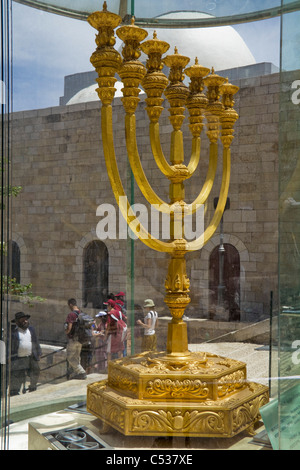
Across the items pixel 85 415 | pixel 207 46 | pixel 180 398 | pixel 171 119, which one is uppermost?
pixel 207 46

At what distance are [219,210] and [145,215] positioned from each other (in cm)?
30

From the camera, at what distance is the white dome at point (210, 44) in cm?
144

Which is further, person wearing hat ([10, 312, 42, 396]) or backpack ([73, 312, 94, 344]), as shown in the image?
backpack ([73, 312, 94, 344])

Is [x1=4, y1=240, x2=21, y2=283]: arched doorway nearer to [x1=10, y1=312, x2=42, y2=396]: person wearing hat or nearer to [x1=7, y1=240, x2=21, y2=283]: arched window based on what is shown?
[x1=7, y1=240, x2=21, y2=283]: arched window

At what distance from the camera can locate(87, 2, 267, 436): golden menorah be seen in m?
1.22

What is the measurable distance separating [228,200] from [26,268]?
0.59 meters

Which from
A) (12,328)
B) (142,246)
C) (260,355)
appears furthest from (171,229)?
(12,328)

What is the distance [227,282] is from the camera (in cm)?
142

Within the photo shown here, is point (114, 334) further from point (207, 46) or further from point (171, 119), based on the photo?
point (207, 46)

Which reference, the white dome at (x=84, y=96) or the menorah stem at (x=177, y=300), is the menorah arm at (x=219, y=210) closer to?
the menorah stem at (x=177, y=300)

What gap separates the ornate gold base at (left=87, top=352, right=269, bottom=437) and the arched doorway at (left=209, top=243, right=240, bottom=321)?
0.49ft

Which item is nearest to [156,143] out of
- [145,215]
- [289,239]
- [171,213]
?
[171,213]

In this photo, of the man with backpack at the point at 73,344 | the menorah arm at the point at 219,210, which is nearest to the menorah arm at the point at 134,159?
the menorah arm at the point at 219,210

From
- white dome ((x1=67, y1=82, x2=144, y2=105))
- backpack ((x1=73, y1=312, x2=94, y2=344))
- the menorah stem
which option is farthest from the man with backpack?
white dome ((x1=67, y1=82, x2=144, y2=105))
